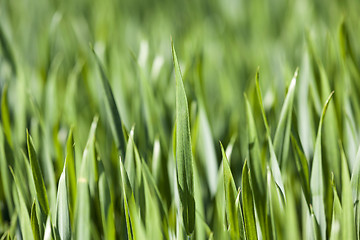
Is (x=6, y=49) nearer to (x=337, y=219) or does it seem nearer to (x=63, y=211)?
(x=63, y=211)

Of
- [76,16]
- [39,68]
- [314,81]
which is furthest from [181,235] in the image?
[76,16]

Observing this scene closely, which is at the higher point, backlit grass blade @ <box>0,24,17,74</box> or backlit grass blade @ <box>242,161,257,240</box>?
backlit grass blade @ <box>0,24,17,74</box>

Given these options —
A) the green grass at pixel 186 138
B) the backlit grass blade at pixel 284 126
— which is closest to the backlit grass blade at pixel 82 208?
the green grass at pixel 186 138

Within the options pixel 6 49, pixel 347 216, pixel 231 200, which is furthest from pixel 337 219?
pixel 6 49

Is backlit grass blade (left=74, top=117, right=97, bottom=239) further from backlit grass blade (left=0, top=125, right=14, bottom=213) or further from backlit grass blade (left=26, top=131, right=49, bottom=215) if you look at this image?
backlit grass blade (left=0, top=125, right=14, bottom=213)

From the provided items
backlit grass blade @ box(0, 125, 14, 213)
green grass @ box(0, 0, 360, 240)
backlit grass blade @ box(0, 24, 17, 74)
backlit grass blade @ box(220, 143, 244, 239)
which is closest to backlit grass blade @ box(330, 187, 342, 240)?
green grass @ box(0, 0, 360, 240)

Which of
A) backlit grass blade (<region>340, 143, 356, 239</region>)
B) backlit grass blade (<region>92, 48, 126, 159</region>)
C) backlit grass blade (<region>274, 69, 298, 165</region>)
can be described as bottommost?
backlit grass blade (<region>340, 143, 356, 239</region>)

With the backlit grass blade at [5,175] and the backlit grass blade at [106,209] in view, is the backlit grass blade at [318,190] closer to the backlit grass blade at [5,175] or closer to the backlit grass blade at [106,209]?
the backlit grass blade at [106,209]
